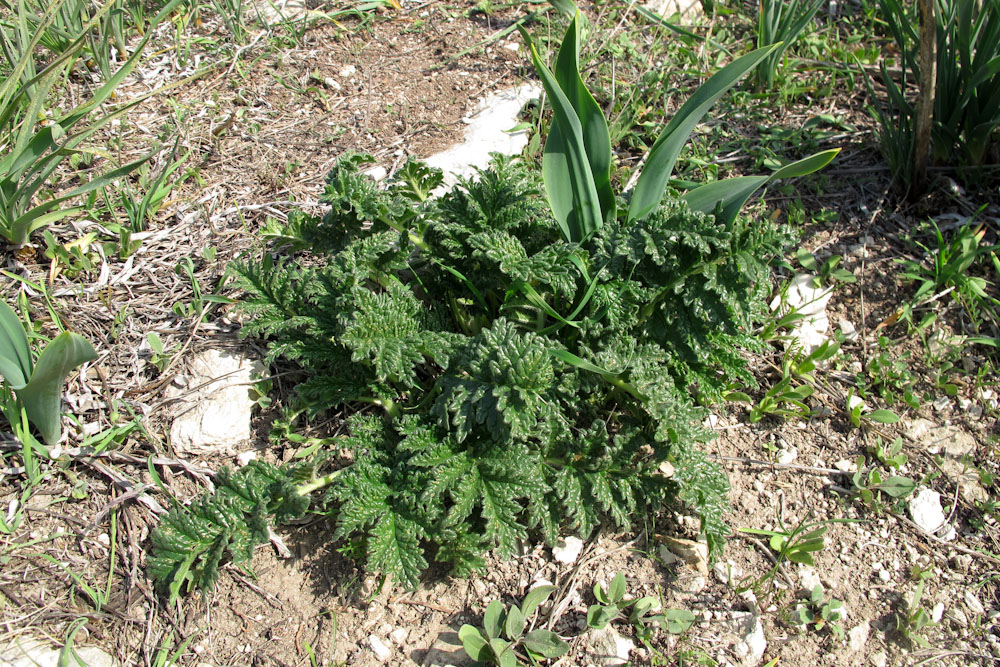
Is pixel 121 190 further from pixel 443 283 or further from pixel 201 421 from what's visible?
pixel 443 283

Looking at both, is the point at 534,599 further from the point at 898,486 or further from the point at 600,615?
the point at 898,486

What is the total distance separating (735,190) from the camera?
224cm

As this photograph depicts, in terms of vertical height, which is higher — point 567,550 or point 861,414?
point 861,414

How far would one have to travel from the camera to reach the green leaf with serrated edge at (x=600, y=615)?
2111mm

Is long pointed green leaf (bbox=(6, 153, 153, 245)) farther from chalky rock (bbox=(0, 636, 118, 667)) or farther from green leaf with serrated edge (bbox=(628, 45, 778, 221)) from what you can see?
green leaf with serrated edge (bbox=(628, 45, 778, 221))

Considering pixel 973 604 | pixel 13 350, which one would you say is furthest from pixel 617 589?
pixel 13 350

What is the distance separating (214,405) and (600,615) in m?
1.44

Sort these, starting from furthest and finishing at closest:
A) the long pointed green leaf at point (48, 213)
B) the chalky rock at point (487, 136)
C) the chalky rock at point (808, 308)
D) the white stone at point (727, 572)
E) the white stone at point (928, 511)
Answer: the chalky rock at point (487, 136) → the chalky rock at point (808, 308) → the long pointed green leaf at point (48, 213) → the white stone at point (928, 511) → the white stone at point (727, 572)

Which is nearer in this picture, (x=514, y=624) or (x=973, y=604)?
(x=514, y=624)

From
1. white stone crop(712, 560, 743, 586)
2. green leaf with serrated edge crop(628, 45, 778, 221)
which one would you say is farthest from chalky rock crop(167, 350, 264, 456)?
white stone crop(712, 560, 743, 586)

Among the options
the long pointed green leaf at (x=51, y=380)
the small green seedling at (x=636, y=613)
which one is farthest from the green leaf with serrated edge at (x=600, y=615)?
the long pointed green leaf at (x=51, y=380)

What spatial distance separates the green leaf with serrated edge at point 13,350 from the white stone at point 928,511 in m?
2.78

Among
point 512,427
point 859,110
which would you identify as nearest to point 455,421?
point 512,427

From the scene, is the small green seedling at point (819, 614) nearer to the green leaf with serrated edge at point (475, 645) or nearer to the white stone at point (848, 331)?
the green leaf with serrated edge at point (475, 645)
